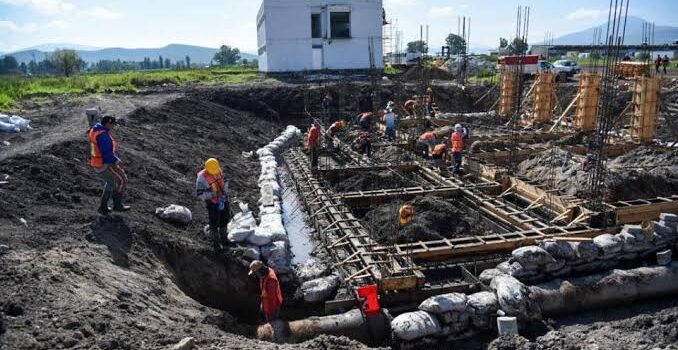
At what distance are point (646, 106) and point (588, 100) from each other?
2.15 meters

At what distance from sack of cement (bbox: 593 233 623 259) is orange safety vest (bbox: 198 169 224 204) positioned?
4.79m

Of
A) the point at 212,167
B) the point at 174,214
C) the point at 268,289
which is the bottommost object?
the point at 268,289

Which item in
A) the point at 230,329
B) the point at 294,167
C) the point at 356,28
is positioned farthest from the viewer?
the point at 356,28

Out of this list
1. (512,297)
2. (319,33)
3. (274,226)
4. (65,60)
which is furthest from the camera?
(65,60)

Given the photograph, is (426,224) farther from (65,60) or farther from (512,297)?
(65,60)

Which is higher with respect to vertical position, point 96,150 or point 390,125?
point 96,150

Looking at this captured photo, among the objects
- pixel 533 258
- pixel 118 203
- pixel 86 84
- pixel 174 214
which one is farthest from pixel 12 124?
pixel 86 84

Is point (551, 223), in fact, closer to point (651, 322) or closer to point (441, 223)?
point (441, 223)

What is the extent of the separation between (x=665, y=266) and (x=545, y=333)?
205 cm

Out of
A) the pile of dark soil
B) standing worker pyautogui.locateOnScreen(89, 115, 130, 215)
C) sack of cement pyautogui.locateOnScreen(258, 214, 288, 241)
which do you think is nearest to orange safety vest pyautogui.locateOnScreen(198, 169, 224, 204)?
sack of cement pyautogui.locateOnScreen(258, 214, 288, 241)

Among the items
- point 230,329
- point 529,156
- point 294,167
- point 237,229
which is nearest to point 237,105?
point 294,167

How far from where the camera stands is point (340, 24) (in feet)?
100

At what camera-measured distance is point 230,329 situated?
5.07 m

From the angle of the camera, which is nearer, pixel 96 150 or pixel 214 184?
pixel 96 150
